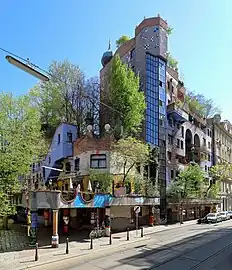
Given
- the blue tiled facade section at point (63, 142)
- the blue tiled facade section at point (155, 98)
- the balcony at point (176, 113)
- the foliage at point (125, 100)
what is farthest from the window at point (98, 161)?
the balcony at point (176, 113)

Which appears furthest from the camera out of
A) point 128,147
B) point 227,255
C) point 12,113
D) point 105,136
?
point 105,136

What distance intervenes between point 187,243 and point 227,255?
16.1 feet

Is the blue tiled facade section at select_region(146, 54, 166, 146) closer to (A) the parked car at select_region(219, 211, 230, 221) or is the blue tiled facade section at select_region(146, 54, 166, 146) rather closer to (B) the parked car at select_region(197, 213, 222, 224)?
(B) the parked car at select_region(197, 213, 222, 224)

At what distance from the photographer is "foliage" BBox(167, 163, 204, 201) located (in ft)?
144

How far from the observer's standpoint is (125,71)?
4203cm

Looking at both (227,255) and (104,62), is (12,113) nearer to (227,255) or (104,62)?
(227,255)

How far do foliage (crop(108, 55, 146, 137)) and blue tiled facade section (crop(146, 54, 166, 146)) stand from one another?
7.67 feet

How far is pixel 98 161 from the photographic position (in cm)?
3675

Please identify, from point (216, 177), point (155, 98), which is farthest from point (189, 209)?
point (155, 98)

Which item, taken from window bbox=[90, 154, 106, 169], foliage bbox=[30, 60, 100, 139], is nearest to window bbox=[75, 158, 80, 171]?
window bbox=[90, 154, 106, 169]

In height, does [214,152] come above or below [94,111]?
below

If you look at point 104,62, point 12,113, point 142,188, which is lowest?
point 142,188

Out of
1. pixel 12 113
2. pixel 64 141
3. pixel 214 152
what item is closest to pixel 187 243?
pixel 12 113

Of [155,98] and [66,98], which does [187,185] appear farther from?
[66,98]
